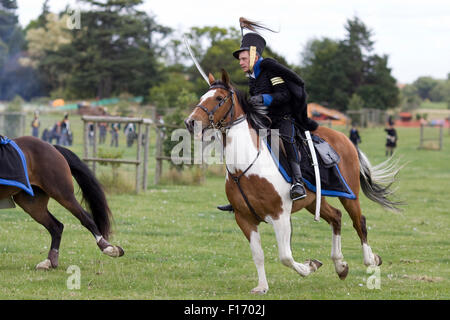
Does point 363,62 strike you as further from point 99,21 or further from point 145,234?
point 145,234

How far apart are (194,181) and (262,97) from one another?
13539mm


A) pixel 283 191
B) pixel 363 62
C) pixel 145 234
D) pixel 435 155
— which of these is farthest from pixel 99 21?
pixel 283 191

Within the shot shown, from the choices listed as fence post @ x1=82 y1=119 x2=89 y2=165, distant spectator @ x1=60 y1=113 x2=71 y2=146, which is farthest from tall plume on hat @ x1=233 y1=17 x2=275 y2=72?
distant spectator @ x1=60 y1=113 x2=71 y2=146

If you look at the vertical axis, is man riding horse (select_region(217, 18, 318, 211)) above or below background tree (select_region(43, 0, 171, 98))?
below

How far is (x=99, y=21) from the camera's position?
221 ft

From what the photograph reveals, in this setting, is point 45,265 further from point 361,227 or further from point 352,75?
point 352,75

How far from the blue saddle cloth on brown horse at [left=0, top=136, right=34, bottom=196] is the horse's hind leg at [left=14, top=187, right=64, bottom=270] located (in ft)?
1.58

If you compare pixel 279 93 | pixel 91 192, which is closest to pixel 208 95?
pixel 279 93

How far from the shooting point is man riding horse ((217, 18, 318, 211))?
24.3ft

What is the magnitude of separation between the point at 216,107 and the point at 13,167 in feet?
9.84

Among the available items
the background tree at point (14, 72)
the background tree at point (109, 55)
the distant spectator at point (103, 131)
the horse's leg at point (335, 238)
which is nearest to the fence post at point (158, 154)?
the distant spectator at point (103, 131)

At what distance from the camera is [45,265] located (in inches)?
337

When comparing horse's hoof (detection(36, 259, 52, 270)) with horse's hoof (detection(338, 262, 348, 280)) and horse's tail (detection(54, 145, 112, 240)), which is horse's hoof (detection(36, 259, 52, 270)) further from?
horse's hoof (detection(338, 262, 348, 280))

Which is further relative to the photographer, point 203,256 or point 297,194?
point 203,256
